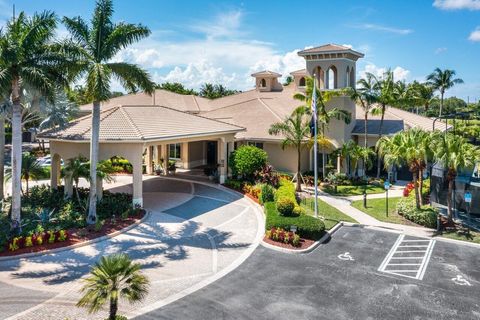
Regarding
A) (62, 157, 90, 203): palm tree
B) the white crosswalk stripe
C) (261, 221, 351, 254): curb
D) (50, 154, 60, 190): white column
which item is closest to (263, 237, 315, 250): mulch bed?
(261, 221, 351, 254): curb

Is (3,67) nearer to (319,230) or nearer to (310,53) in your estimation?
(319,230)

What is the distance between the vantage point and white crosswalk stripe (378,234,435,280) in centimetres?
1648

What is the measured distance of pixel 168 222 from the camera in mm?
22172

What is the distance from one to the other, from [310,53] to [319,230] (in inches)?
806

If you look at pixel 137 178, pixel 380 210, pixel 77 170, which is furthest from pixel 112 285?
pixel 380 210

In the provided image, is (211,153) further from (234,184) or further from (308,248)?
(308,248)

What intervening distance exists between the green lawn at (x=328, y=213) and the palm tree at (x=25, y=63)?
1628 cm

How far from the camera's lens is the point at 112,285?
955 centimetres

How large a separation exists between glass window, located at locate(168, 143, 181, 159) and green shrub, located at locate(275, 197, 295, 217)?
70.9 ft

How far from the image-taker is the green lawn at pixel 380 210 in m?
24.1

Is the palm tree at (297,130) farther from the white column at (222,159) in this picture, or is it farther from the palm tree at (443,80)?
the palm tree at (443,80)

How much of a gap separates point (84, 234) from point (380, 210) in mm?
18357

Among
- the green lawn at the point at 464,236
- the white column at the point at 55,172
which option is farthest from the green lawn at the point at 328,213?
A: the white column at the point at 55,172

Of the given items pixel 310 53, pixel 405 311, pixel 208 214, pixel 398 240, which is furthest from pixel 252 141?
pixel 405 311
